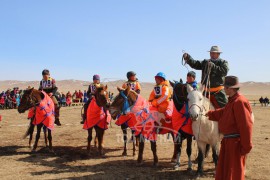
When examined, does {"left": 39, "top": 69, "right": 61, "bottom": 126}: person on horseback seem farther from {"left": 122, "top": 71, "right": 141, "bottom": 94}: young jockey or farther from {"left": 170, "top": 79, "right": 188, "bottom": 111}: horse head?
{"left": 170, "top": 79, "right": 188, "bottom": 111}: horse head

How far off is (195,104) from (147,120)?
246 centimetres

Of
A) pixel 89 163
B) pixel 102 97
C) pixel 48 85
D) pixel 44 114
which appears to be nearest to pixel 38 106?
pixel 44 114

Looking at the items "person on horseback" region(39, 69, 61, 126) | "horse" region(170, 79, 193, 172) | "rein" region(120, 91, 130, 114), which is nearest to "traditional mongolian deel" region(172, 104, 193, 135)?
"horse" region(170, 79, 193, 172)

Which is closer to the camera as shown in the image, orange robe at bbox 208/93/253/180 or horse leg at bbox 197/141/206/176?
orange robe at bbox 208/93/253/180

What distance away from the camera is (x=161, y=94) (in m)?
8.60

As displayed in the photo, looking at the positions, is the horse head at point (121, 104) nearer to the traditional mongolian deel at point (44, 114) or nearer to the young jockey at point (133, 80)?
the young jockey at point (133, 80)

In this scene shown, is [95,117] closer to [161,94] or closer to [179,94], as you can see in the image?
[161,94]

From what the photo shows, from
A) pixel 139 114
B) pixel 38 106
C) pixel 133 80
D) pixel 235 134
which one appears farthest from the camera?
pixel 133 80

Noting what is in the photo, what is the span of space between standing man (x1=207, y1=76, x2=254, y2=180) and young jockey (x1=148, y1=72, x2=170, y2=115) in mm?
3648

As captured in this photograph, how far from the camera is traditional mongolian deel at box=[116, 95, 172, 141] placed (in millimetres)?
8445

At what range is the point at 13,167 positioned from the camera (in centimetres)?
831

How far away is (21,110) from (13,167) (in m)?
2.33

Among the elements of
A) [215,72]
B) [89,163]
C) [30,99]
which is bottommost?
[89,163]

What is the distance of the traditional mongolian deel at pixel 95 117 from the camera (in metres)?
9.59
